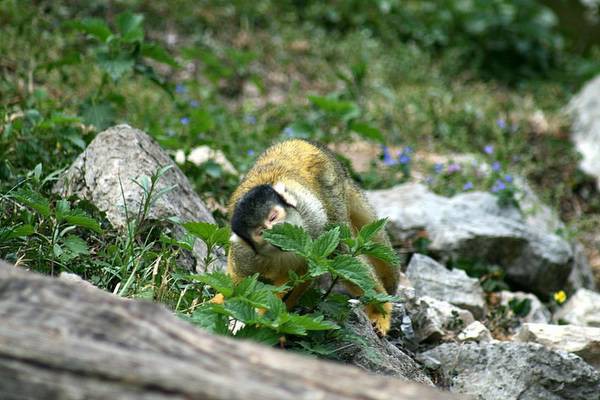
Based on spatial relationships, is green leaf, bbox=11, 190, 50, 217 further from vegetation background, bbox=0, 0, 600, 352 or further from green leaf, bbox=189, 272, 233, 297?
green leaf, bbox=189, 272, 233, 297

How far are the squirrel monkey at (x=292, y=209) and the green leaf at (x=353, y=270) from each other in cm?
30

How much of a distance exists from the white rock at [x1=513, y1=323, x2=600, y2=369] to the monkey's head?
67.4 inches

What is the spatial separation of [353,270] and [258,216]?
467mm

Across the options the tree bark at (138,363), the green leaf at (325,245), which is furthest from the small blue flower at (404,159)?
the tree bark at (138,363)

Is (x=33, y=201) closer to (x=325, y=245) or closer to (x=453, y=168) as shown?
(x=325, y=245)

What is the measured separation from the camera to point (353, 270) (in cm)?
315

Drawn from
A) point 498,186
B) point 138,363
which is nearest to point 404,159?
point 498,186

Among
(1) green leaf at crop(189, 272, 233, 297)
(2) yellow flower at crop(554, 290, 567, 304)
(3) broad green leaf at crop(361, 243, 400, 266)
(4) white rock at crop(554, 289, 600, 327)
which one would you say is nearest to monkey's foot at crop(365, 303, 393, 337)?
(3) broad green leaf at crop(361, 243, 400, 266)

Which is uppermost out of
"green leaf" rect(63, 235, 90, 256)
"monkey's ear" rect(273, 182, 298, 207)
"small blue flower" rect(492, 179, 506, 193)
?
"small blue flower" rect(492, 179, 506, 193)

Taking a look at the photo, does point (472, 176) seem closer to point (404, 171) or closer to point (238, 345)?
point (404, 171)

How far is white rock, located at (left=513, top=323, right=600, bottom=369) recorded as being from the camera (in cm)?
429

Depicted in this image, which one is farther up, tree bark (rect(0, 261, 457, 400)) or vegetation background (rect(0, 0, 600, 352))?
vegetation background (rect(0, 0, 600, 352))

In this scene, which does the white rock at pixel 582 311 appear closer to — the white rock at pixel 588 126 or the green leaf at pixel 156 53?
the white rock at pixel 588 126

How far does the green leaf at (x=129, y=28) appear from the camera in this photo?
5.37 meters
